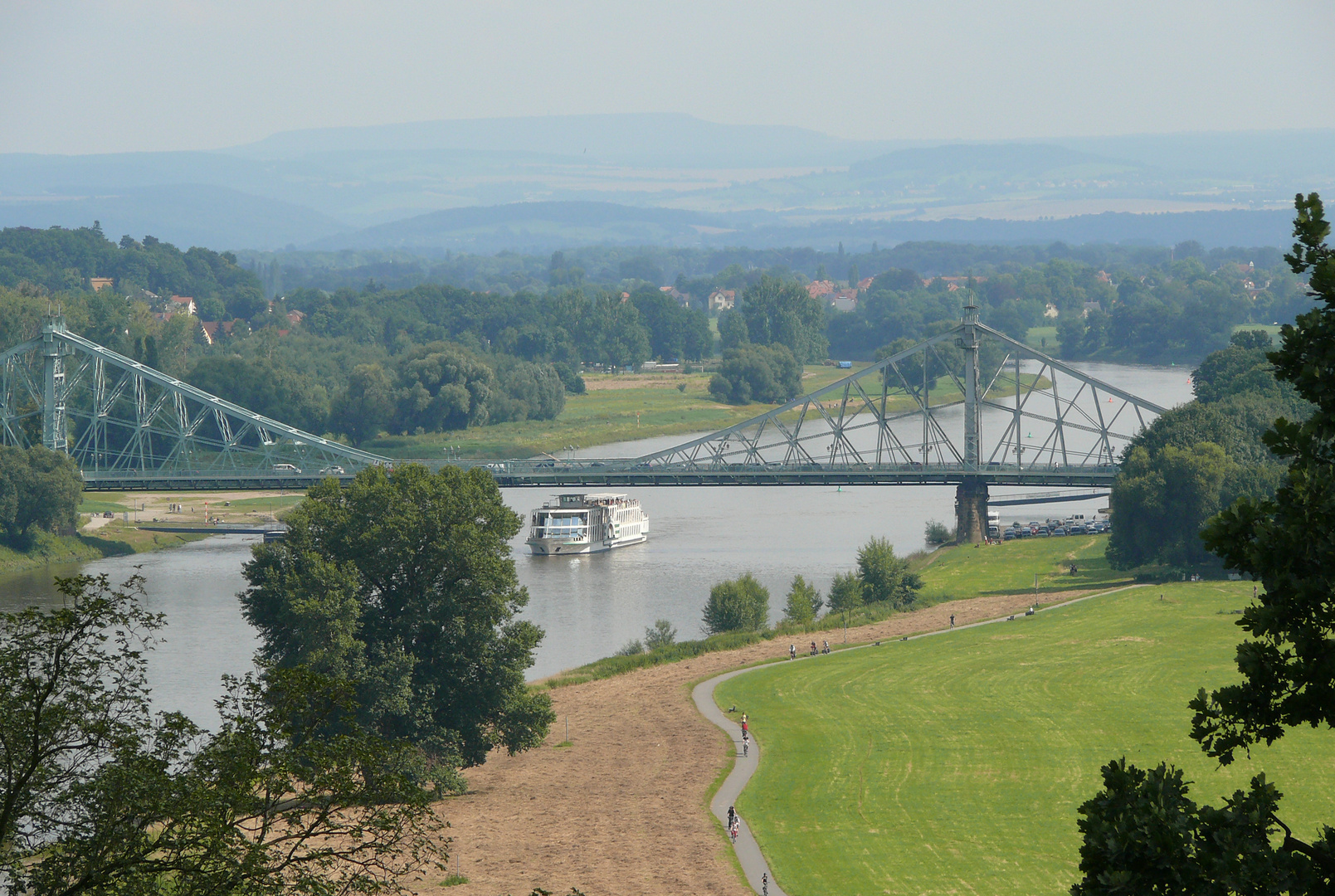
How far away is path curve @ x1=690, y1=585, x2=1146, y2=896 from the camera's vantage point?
35.7 metres

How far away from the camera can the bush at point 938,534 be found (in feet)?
290

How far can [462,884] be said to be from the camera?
35344 millimetres

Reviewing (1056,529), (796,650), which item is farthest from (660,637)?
(1056,529)

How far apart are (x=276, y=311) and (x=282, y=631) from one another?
157269 millimetres

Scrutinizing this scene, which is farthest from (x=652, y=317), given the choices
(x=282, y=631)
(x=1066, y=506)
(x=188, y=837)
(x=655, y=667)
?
(x=188, y=837)

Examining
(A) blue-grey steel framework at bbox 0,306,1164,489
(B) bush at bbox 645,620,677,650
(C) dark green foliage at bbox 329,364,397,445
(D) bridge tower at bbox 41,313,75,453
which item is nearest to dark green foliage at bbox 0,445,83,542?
(A) blue-grey steel framework at bbox 0,306,1164,489

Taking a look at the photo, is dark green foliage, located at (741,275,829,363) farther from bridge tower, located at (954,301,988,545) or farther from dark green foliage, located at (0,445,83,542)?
dark green foliage, located at (0,445,83,542)

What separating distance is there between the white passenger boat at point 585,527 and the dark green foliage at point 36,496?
80.4ft

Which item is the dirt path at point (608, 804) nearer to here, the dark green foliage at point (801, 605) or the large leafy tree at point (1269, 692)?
the dark green foliage at point (801, 605)

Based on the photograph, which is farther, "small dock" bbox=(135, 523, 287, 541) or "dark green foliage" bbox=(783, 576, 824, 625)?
"small dock" bbox=(135, 523, 287, 541)

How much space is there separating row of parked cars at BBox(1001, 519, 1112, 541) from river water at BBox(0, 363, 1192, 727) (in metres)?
5.24

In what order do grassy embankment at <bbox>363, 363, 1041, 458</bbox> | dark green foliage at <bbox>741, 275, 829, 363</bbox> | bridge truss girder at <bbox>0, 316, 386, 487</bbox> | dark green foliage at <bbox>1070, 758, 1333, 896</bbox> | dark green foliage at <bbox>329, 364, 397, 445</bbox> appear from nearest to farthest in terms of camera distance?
dark green foliage at <bbox>1070, 758, 1333, 896</bbox> → bridge truss girder at <bbox>0, 316, 386, 487</bbox> → grassy embankment at <bbox>363, 363, 1041, 458</bbox> → dark green foliage at <bbox>329, 364, 397, 445</bbox> → dark green foliage at <bbox>741, 275, 829, 363</bbox>

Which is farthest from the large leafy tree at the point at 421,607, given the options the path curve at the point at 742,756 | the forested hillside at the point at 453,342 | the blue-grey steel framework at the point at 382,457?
the forested hillside at the point at 453,342

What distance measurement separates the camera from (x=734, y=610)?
6538cm
